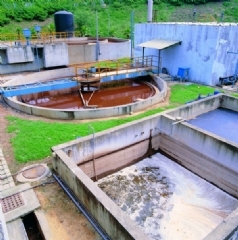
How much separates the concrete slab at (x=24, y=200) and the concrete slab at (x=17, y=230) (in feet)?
0.33

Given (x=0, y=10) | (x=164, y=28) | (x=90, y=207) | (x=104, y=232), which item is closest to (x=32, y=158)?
(x=90, y=207)

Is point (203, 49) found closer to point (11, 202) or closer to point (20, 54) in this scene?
point (20, 54)

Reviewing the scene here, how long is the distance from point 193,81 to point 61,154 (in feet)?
37.6

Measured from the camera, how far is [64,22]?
75.2 feet

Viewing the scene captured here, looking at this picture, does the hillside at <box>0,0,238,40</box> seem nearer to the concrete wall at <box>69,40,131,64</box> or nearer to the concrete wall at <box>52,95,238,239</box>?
the concrete wall at <box>69,40,131,64</box>

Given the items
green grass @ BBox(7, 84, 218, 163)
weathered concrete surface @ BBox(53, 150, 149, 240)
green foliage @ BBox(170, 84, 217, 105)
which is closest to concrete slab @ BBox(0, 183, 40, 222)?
weathered concrete surface @ BBox(53, 150, 149, 240)

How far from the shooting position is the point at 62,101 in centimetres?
1368

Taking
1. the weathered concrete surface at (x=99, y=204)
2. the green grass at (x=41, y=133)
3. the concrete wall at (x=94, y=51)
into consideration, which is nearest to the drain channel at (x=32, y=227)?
the weathered concrete surface at (x=99, y=204)

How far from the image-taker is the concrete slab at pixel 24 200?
4832mm

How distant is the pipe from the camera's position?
4699mm

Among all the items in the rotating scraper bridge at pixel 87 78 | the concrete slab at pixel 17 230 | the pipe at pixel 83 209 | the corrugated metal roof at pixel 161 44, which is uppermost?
the corrugated metal roof at pixel 161 44

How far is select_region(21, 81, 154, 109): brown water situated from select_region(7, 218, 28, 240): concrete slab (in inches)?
324

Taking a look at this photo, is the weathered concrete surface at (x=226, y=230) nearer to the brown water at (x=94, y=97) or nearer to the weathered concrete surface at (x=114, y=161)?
the weathered concrete surface at (x=114, y=161)

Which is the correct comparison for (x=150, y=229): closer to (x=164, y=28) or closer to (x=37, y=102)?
(x=37, y=102)
